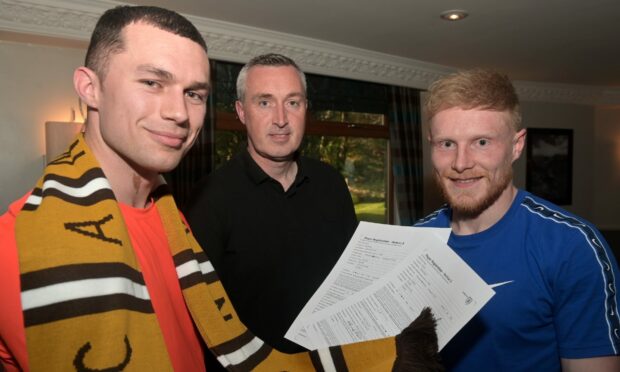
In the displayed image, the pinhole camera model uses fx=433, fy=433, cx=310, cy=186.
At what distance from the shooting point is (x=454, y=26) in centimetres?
429

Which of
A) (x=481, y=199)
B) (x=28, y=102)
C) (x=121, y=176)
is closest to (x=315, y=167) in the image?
(x=481, y=199)

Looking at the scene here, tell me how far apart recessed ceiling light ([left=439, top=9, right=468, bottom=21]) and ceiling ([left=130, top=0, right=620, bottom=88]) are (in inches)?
2.3

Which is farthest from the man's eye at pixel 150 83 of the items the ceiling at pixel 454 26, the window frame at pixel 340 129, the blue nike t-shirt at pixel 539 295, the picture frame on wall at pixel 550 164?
the picture frame on wall at pixel 550 164

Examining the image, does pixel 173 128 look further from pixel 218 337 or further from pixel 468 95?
pixel 468 95

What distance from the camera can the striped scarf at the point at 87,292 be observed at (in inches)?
31.8

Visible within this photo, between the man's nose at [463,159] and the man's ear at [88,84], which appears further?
the man's nose at [463,159]

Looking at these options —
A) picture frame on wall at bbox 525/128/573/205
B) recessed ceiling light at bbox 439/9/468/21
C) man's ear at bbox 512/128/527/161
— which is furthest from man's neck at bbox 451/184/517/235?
picture frame on wall at bbox 525/128/573/205

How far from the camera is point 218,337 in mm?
1132

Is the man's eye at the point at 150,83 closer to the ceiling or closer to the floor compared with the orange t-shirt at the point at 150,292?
closer to the ceiling

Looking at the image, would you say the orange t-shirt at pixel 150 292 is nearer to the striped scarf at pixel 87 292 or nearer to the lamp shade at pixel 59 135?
the striped scarf at pixel 87 292

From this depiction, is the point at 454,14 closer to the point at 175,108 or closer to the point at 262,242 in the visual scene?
the point at 262,242

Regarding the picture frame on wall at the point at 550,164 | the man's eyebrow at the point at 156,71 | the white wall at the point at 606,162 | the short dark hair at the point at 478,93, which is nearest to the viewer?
the man's eyebrow at the point at 156,71

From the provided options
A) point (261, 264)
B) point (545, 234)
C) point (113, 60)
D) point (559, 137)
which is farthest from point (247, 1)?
point (559, 137)

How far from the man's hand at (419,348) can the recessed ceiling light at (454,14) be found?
3.49m
